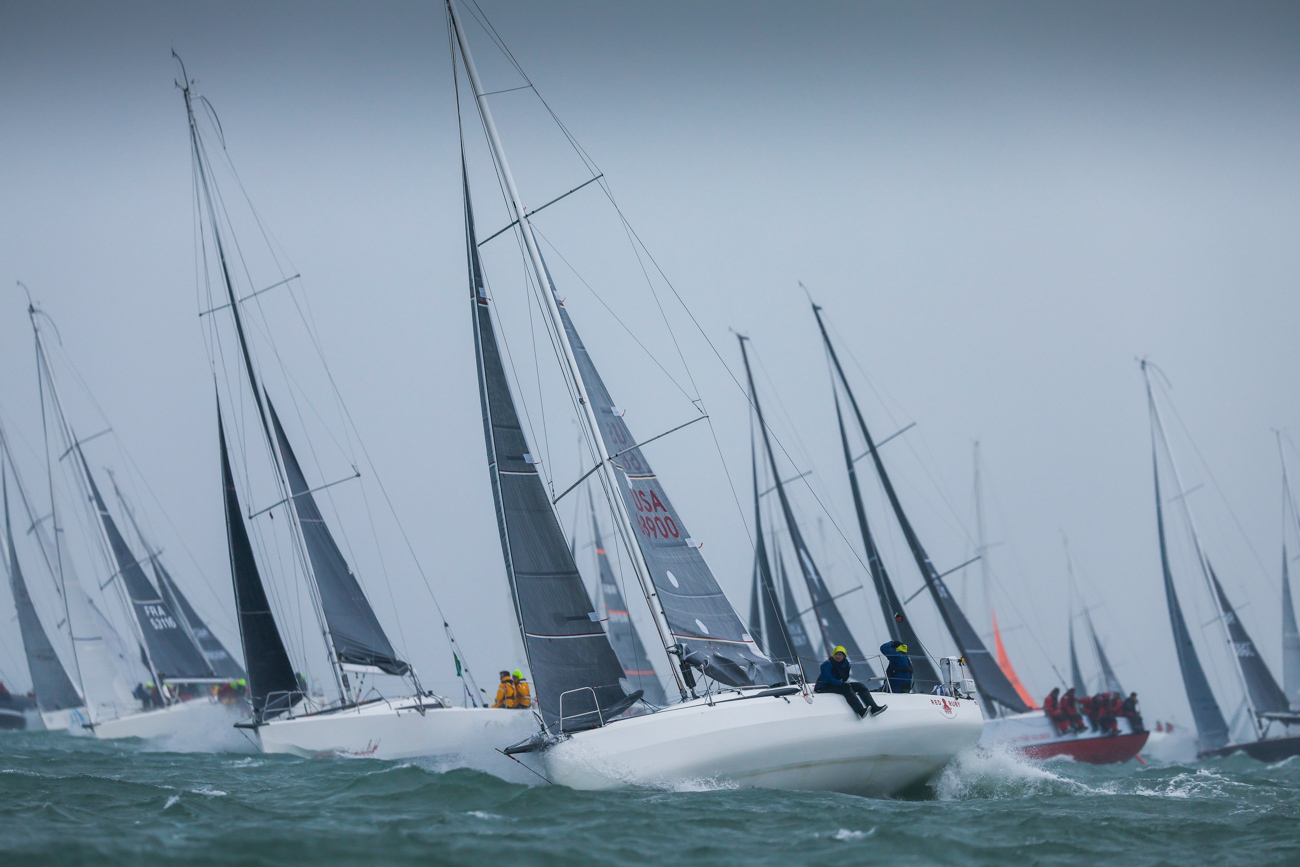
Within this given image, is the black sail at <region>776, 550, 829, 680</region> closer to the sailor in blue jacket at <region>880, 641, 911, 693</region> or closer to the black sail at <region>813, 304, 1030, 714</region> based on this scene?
the black sail at <region>813, 304, 1030, 714</region>

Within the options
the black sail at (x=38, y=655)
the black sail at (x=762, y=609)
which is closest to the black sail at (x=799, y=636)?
the black sail at (x=762, y=609)

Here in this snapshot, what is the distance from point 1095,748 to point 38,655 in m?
20.2

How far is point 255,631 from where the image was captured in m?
14.6

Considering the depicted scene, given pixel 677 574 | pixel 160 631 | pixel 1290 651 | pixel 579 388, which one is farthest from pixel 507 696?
pixel 1290 651

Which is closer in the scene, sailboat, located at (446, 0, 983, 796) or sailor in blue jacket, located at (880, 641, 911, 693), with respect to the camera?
sailboat, located at (446, 0, 983, 796)

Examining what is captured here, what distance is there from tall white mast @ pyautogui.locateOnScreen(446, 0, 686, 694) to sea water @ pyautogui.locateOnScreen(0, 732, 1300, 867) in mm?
1811

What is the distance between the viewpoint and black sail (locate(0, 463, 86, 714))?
21.6 metres

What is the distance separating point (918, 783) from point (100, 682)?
17066 mm

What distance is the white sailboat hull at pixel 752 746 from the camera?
8.05 meters

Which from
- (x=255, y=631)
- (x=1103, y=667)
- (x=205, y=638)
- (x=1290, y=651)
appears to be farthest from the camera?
(x=1103, y=667)

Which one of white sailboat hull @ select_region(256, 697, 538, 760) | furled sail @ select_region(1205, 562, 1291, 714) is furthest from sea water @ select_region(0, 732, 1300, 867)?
furled sail @ select_region(1205, 562, 1291, 714)

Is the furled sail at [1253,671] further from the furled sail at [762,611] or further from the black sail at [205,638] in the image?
the black sail at [205,638]

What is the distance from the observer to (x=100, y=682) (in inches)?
813

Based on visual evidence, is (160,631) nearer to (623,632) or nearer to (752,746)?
(623,632)
